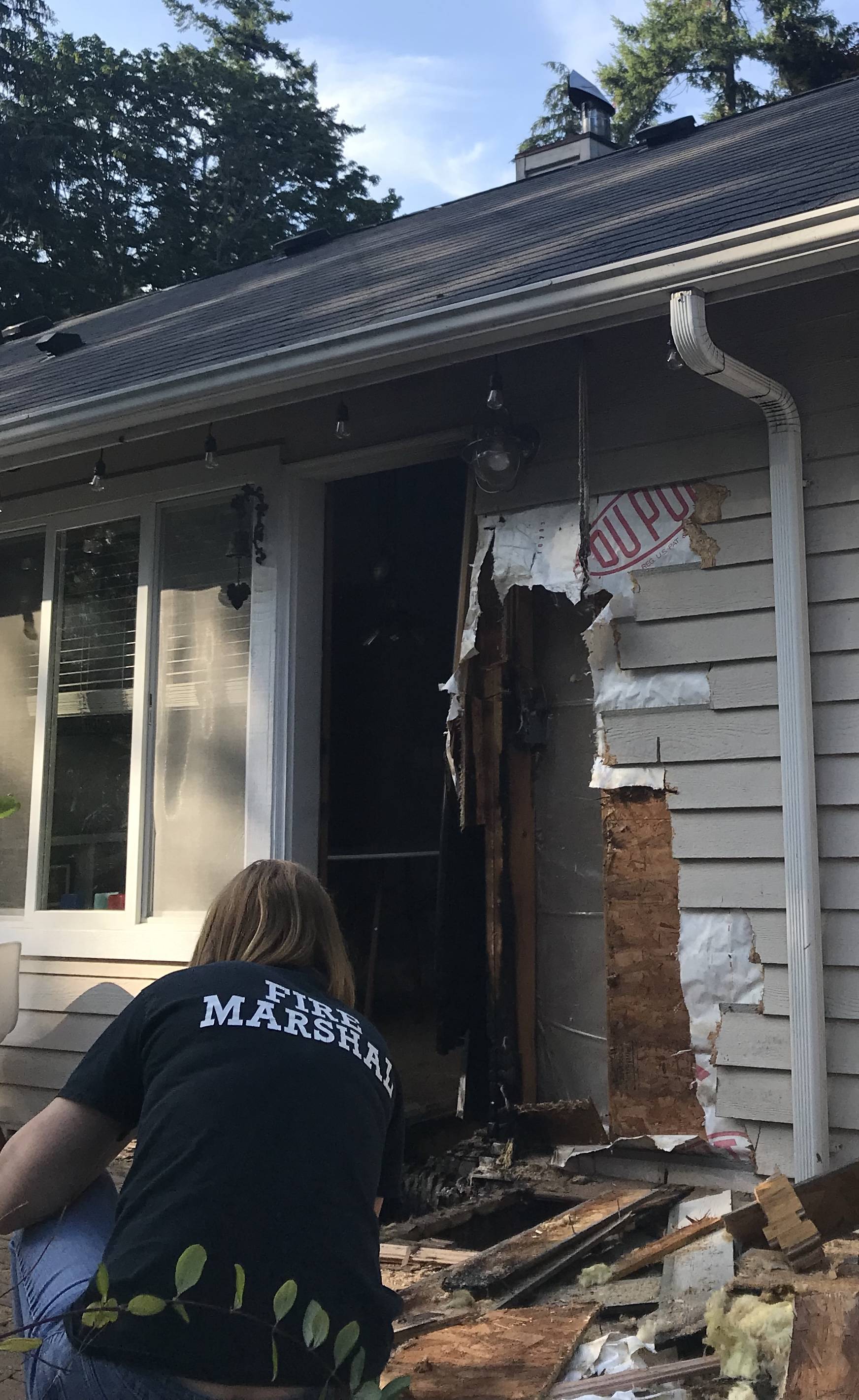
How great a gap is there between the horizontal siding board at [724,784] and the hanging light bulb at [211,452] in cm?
216

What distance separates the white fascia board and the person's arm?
2.64 m

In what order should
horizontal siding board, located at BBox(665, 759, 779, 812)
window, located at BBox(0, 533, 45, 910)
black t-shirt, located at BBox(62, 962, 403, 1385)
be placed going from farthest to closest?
window, located at BBox(0, 533, 45, 910)
horizontal siding board, located at BBox(665, 759, 779, 812)
black t-shirt, located at BBox(62, 962, 403, 1385)

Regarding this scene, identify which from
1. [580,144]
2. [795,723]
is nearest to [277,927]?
[795,723]

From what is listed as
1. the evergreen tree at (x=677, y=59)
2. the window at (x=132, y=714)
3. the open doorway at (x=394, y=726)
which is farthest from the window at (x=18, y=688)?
the evergreen tree at (x=677, y=59)

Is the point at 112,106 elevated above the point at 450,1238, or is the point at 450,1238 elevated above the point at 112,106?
the point at 112,106

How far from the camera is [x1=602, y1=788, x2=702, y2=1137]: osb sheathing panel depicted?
150 inches

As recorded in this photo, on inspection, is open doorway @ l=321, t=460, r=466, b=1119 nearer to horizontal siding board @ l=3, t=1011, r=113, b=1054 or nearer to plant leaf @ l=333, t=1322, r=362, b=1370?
horizontal siding board @ l=3, t=1011, r=113, b=1054

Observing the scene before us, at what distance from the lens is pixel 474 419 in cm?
451

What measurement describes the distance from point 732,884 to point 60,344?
4.76 meters

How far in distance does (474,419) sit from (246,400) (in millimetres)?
829

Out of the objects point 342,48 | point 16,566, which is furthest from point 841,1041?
point 342,48

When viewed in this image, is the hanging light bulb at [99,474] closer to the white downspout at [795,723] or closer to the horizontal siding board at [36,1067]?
the horizontal siding board at [36,1067]

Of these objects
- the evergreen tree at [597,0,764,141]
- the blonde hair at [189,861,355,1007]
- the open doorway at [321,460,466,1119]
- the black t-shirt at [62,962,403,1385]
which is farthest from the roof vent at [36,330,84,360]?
the evergreen tree at [597,0,764,141]

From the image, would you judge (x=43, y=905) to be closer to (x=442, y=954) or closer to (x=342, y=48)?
(x=442, y=954)
